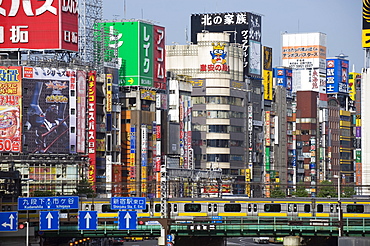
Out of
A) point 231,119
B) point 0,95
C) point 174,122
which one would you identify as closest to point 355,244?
point 0,95

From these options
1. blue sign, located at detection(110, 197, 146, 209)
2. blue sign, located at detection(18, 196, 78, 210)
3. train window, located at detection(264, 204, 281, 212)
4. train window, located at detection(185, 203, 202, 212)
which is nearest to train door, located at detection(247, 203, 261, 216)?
train window, located at detection(264, 204, 281, 212)

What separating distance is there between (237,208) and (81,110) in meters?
36.8

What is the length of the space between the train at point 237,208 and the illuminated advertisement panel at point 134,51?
50097mm

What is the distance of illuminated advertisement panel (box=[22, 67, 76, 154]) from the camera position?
Result: 121 m

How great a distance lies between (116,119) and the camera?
140 meters

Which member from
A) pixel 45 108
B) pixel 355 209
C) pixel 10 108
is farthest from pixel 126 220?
pixel 45 108

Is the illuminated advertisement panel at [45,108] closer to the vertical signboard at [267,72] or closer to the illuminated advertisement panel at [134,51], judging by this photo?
the illuminated advertisement panel at [134,51]

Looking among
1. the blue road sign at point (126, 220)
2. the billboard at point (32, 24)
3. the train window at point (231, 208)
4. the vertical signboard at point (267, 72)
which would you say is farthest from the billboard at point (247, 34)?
the blue road sign at point (126, 220)

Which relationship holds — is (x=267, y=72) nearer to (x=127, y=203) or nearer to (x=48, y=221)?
(x=127, y=203)

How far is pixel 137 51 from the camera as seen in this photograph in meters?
142

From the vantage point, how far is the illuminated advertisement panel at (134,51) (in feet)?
468

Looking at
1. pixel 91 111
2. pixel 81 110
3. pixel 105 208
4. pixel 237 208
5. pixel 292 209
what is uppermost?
A: pixel 81 110

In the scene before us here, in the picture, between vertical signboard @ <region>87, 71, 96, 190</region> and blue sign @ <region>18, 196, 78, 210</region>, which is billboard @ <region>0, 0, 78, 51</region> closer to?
vertical signboard @ <region>87, 71, 96, 190</region>

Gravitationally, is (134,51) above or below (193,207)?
above
